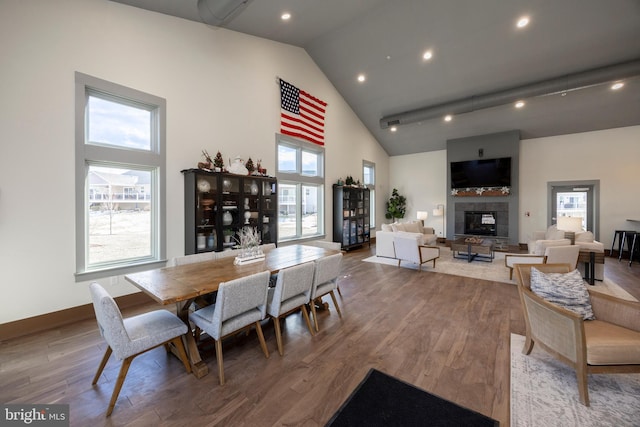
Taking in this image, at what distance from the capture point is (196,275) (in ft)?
8.52

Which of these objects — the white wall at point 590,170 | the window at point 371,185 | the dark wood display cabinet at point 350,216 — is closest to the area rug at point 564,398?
the dark wood display cabinet at point 350,216

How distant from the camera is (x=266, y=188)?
5453 mm

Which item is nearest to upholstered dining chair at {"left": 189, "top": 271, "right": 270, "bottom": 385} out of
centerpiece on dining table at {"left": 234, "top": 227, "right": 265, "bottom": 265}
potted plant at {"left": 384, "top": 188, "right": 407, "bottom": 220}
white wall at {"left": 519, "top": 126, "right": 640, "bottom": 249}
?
centerpiece on dining table at {"left": 234, "top": 227, "right": 265, "bottom": 265}

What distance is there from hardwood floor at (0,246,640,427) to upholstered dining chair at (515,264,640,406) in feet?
1.56

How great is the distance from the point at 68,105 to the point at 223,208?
244 centimetres

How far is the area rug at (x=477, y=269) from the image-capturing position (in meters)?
4.52

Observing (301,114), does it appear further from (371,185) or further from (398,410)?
(398,410)

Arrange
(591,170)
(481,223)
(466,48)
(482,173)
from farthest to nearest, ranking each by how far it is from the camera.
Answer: (481,223), (482,173), (591,170), (466,48)

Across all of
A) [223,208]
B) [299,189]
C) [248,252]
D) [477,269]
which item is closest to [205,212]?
[223,208]

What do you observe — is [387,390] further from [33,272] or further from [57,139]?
[57,139]

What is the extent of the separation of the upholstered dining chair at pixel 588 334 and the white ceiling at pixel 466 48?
5542mm

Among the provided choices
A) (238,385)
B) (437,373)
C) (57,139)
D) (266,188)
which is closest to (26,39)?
(57,139)

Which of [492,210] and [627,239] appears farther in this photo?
Answer: [492,210]

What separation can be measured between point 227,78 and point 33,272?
427cm
